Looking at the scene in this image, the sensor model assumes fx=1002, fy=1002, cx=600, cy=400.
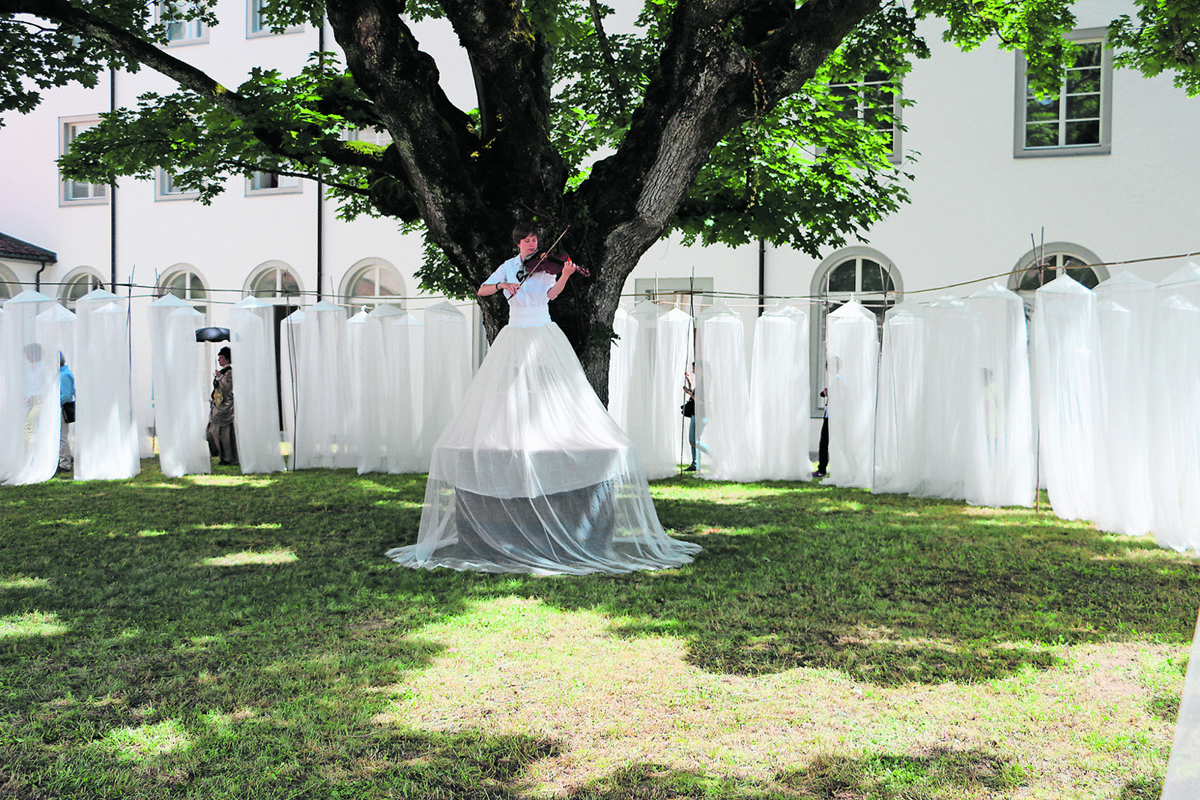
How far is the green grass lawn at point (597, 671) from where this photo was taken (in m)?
3.03

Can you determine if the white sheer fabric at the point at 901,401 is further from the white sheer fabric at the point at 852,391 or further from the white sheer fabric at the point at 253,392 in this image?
the white sheer fabric at the point at 253,392

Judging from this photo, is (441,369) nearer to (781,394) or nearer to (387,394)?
(387,394)

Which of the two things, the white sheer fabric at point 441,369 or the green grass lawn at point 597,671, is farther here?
the white sheer fabric at point 441,369

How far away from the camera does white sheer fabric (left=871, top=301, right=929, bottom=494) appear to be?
994cm

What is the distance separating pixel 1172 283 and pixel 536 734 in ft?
18.2

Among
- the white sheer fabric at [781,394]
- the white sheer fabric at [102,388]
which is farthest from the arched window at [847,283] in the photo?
the white sheer fabric at [102,388]

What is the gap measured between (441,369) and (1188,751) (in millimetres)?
10928

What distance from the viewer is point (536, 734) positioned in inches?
132

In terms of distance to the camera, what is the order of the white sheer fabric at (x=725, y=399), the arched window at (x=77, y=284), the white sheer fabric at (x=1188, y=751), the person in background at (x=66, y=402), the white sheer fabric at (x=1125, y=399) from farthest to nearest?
the arched window at (x=77, y=284), the person in background at (x=66, y=402), the white sheer fabric at (x=725, y=399), the white sheer fabric at (x=1125, y=399), the white sheer fabric at (x=1188, y=751)

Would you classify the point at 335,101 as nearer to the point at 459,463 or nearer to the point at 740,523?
the point at 459,463

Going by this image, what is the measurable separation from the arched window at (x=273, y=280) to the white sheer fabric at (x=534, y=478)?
12.2 m

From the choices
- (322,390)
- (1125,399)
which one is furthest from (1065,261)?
(322,390)

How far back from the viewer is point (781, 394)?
438 inches

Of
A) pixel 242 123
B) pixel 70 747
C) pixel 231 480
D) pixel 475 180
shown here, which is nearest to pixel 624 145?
pixel 475 180
